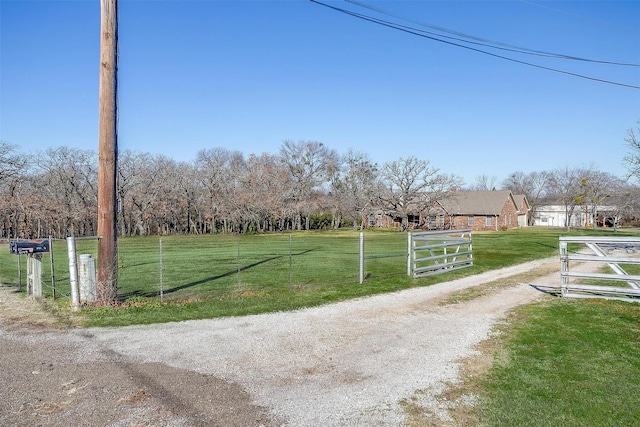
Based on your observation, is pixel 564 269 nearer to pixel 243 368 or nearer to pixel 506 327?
pixel 506 327

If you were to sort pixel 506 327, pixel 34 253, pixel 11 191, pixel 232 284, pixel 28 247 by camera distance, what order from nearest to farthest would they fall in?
1. pixel 506 327
2. pixel 28 247
3. pixel 34 253
4. pixel 232 284
5. pixel 11 191

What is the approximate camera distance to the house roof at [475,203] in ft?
187

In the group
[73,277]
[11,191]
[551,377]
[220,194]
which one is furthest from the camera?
[220,194]

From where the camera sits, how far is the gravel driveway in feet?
14.1

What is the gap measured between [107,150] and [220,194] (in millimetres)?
47770

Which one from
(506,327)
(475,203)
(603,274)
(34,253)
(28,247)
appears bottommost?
(506,327)

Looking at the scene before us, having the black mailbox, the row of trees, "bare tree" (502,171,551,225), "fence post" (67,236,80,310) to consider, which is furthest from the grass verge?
"bare tree" (502,171,551,225)

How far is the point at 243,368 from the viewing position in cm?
562

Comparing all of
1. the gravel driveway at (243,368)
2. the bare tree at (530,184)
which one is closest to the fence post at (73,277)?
the gravel driveway at (243,368)

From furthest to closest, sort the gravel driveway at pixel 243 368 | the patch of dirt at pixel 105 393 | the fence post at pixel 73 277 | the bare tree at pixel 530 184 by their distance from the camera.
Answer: the bare tree at pixel 530 184
the fence post at pixel 73 277
the gravel driveway at pixel 243 368
the patch of dirt at pixel 105 393

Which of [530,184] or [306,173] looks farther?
[530,184]

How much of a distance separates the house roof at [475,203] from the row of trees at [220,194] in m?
2.61

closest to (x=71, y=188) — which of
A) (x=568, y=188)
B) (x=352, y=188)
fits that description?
(x=352, y=188)

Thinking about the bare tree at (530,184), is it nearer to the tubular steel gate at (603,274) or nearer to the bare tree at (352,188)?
the bare tree at (352,188)
